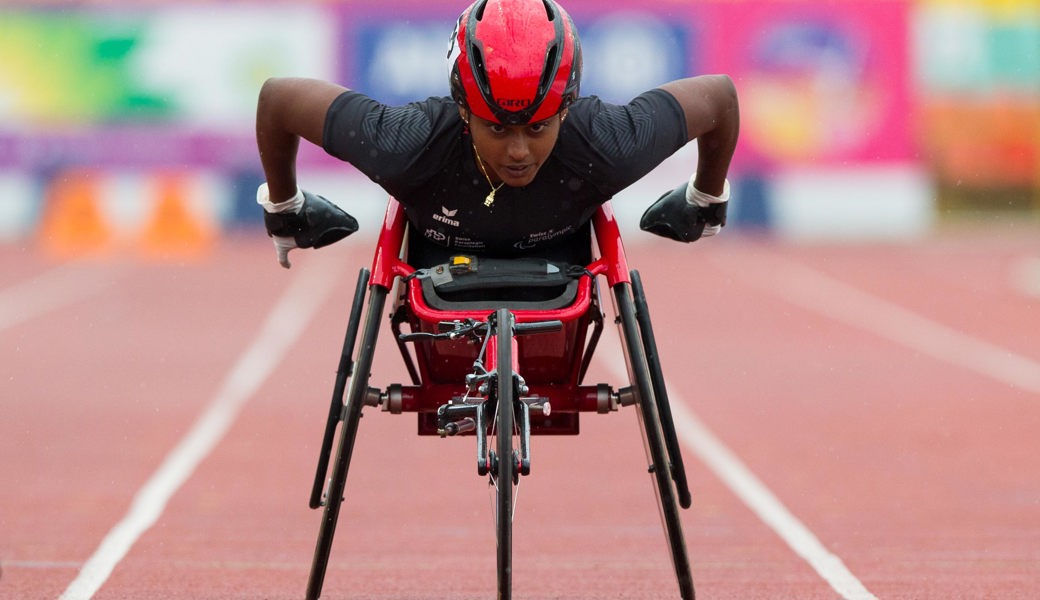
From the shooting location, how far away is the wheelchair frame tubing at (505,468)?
17.0ft

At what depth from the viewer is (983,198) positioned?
40812 millimetres

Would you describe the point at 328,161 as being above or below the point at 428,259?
below

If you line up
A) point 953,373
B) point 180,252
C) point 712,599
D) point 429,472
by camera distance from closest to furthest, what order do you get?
1. point 712,599
2. point 429,472
3. point 953,373
4. point 180,252

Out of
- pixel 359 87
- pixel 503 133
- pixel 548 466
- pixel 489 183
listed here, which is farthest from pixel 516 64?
pixel 359 87

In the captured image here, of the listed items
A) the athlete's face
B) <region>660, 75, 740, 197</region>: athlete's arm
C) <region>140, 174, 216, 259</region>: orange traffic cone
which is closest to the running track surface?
<region>660, 75, 740, 197</region>: athlete's arm

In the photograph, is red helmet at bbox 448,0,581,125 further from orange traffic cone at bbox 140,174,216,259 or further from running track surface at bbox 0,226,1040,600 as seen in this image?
orange traffic cone at bbox 140,174,216,259

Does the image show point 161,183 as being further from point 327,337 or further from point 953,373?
point 953,373

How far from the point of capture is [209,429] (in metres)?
12.2

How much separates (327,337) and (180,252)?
12492mm

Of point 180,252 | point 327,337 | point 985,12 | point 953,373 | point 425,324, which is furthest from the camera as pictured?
point 985,12

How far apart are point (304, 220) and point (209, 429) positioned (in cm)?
645

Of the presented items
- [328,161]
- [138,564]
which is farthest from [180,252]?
[138,564]

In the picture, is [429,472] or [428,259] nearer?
[428,259]

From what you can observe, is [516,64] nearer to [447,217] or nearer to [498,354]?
[447,217]
